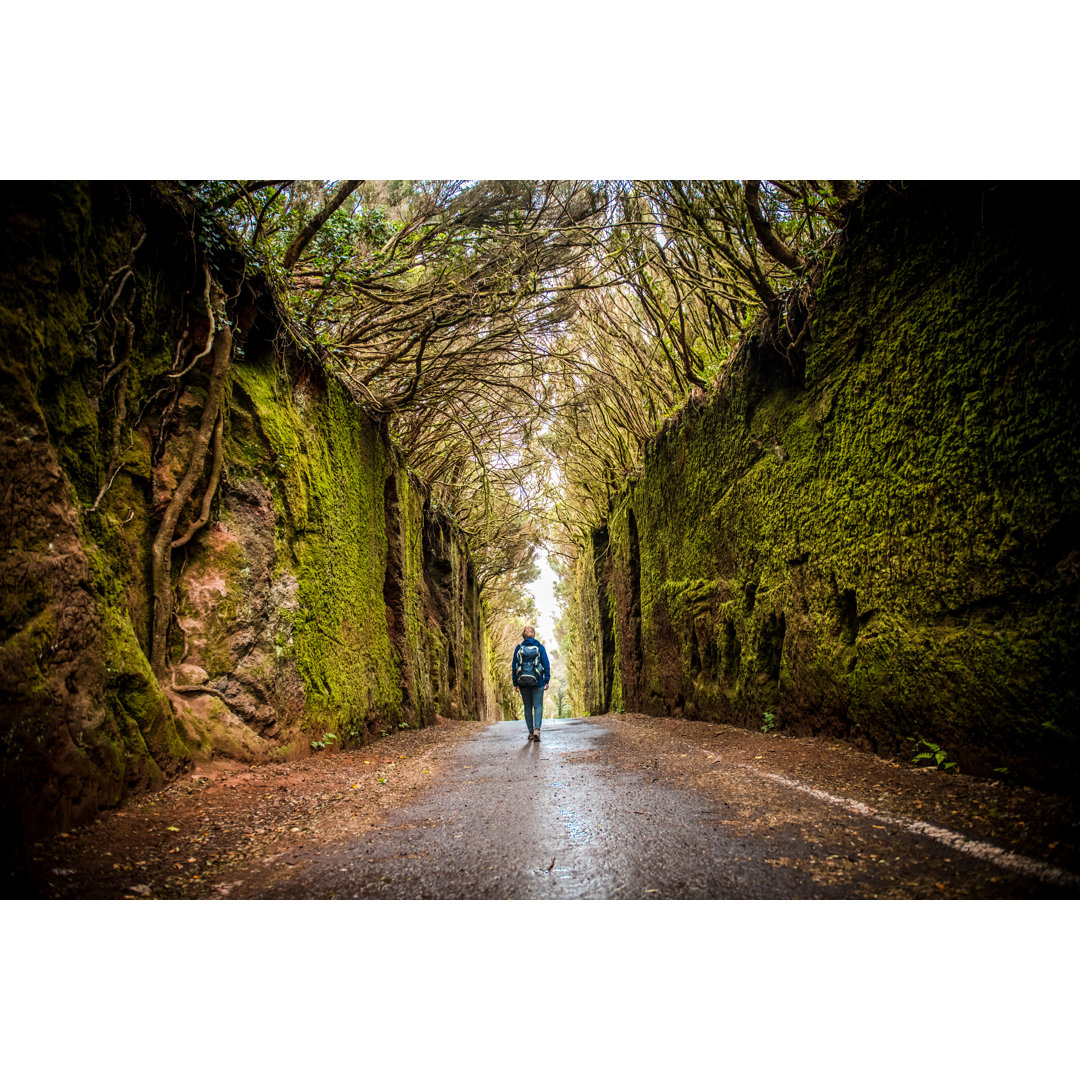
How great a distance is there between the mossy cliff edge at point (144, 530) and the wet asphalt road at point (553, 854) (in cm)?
144

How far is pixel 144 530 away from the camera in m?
4.10

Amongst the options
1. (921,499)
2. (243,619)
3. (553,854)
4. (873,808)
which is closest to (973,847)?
(873,808)

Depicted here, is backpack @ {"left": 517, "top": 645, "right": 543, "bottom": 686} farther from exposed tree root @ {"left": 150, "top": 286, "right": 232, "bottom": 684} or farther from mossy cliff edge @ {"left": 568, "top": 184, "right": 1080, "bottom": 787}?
exposed tree root @ {"left": 150, "top": 286, "right": 232, "bottom": 684}

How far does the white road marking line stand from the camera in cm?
211

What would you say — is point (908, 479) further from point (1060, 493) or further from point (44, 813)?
point (44, 813)

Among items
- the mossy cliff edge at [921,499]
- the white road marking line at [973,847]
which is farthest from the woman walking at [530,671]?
the white road marking line at [973,847]

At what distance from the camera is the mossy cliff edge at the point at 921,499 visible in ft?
9.68

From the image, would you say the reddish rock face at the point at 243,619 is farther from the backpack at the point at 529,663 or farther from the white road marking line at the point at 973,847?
the white road marking line at the point at 973,847

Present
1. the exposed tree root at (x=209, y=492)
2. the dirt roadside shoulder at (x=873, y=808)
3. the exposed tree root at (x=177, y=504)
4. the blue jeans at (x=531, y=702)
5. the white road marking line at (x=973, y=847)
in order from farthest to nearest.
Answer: the blue jeans at (x=531, y=702), the exposed tree root at (x=209, y=492), the exposed tree root at (x=177, y=504), the dirt roadside shoulder at (x=873, y=808), the white road marking line at (x=973, y=847)

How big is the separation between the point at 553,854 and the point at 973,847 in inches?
72.1

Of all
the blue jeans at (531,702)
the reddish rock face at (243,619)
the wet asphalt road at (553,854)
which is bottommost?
the blue jeans at (531,702)

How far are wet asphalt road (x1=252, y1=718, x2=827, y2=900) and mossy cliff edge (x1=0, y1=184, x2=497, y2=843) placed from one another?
144 cm

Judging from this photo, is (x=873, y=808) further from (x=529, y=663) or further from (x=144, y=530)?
(x=529, y=663)

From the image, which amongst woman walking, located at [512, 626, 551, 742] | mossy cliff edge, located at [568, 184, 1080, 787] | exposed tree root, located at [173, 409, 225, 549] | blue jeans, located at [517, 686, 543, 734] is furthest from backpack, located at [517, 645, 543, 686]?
exposed tree root, located at [173, 409, 225, 549]
